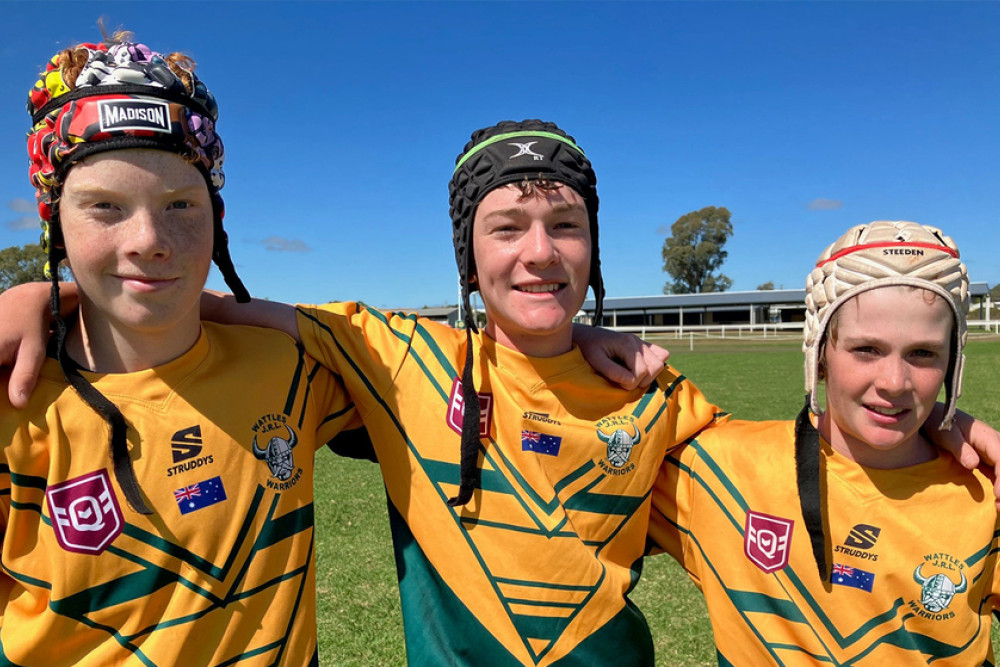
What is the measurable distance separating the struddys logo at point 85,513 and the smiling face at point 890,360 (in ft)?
7.17

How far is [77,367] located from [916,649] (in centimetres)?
262

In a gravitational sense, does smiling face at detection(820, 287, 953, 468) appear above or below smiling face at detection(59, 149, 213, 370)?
below

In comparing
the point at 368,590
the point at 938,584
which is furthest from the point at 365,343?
the point at 368,590

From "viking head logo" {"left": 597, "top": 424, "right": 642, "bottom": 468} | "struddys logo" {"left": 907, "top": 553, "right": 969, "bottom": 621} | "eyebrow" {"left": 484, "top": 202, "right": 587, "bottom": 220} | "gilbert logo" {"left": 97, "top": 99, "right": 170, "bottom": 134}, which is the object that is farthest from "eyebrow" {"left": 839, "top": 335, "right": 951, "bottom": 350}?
"gilbert logo" {"left": 97, "top": 99, "right": 170, "bottom": 134}

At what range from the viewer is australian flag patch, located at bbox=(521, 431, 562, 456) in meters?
2.34

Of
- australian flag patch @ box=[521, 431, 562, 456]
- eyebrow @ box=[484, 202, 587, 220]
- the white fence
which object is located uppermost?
eyebrow @ box=[484, 202, 587, 220]

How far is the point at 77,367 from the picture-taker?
196cm

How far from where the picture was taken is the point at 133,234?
1858 mm

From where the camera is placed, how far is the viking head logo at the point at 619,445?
2375 millimetres

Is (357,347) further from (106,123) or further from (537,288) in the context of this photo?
(106,123)

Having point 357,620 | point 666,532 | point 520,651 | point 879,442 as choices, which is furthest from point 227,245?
point 357,620

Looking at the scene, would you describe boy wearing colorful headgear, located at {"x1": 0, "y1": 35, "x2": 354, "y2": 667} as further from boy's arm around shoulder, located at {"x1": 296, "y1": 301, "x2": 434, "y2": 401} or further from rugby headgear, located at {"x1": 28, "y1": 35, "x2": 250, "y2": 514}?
boy's arm around shoulder, located at {"x1": 296, "y1": 301, "x2": 434, "y2": 401}

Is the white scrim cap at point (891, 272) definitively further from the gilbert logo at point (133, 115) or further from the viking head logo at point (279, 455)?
the gilbert logo at point (133, 115)

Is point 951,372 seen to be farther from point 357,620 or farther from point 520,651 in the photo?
point 357,620
